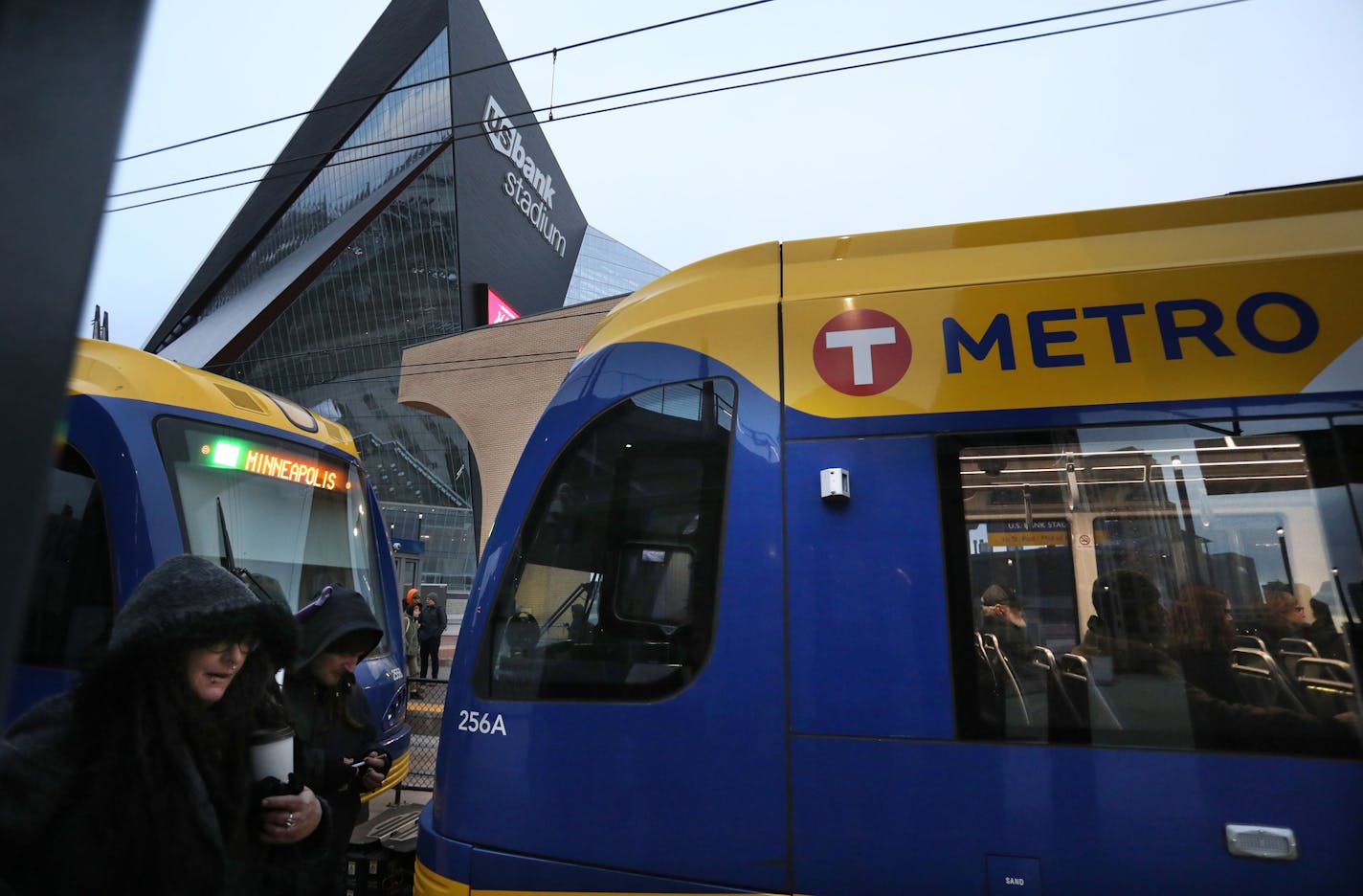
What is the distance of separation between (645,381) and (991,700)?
172 centimetres

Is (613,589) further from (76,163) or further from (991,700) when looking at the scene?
(76,163)

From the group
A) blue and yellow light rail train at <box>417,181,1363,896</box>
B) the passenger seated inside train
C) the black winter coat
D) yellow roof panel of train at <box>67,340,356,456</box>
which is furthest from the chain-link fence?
the passenger seated inside train

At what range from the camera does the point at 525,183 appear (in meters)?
35.9

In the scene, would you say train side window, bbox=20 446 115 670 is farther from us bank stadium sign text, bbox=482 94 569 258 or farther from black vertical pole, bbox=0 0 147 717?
us bank stadium sign text, bbox=482 94 569 258

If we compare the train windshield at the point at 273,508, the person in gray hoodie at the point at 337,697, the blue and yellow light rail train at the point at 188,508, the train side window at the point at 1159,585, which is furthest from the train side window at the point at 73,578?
the train side window at the point at 1159,585

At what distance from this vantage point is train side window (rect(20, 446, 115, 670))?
429 centimetres

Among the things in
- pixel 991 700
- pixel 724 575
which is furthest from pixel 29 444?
pixel 991 700

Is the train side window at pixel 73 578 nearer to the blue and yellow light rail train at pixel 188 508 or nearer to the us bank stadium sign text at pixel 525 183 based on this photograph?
the blue and yellow light rail train at pixel 188 508

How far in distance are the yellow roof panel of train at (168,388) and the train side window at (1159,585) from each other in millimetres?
4944

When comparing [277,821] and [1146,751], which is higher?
[1146,751]

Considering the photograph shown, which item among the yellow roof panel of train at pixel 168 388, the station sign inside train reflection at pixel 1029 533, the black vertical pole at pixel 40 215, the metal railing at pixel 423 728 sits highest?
the yellow roof panel of train at pixel 168 388

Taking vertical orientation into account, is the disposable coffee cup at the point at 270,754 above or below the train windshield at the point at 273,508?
below

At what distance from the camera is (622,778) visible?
2643 millimetres

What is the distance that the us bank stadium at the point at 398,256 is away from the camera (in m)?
31.7
